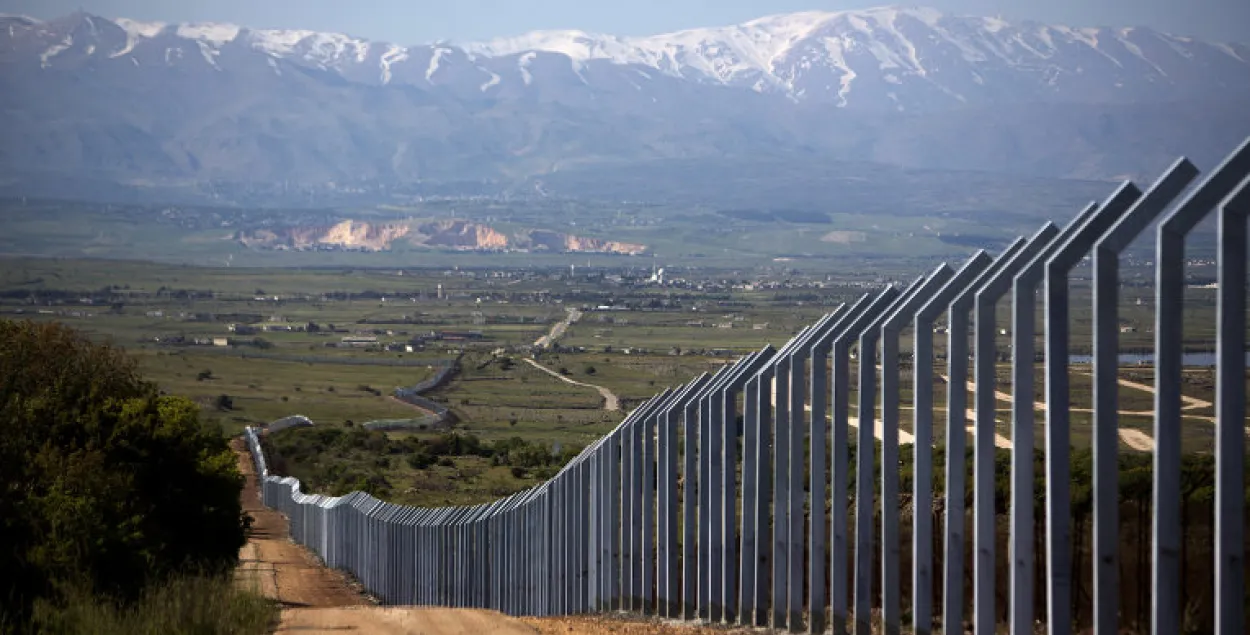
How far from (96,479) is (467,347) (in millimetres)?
96981

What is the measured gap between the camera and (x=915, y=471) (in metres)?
10.2

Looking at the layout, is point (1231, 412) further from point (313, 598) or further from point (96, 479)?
point (313, 598)

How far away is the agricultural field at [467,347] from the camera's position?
24.5 meters

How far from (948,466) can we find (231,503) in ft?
48.1

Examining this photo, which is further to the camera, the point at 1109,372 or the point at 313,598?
the point at 313,598

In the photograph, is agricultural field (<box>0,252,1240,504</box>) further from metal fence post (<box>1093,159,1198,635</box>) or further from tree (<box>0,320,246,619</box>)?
tree (<box>0,320,246,619</box>)

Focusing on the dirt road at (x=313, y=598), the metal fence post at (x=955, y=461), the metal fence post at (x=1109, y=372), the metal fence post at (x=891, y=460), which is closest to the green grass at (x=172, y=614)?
the dirt road at (x=313, y=598)

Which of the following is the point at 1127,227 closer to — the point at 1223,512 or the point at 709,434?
the point at 1223,512

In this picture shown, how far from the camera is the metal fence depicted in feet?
25.3

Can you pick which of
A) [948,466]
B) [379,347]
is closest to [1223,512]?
[948,466]

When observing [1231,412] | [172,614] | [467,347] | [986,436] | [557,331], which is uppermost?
[557,331]

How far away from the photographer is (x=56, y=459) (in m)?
17.0

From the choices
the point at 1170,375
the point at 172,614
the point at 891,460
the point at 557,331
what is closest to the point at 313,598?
the point at 172,614

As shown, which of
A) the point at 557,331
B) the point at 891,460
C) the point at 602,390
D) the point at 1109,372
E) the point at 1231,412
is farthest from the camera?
the point at 557,331
